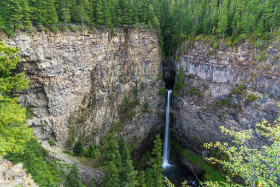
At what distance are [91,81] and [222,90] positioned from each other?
26.4 meters

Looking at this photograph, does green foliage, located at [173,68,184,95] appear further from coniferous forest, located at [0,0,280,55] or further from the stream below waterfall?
coniferous forest, located at [0,0,280,55]

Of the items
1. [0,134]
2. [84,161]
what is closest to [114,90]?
[84,161]

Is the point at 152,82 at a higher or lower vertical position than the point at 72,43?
lower

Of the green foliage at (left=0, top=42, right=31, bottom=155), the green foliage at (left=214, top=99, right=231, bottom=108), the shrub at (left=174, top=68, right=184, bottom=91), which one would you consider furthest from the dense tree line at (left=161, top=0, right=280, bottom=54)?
the green foliage at (left=0, top=42, right=31, bottom=155)

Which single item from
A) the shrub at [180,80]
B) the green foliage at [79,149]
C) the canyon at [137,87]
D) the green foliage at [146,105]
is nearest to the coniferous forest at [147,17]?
the canyon at [137,87]

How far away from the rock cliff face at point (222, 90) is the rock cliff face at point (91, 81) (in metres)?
6.72

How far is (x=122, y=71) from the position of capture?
36969mm

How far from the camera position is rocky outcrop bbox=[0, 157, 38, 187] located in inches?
440

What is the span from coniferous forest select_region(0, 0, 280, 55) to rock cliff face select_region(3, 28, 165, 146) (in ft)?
7.01

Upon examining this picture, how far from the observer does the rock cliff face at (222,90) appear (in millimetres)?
30750

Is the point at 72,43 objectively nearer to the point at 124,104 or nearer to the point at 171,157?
the point at 124,104

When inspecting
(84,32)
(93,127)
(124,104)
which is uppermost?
(84,32)

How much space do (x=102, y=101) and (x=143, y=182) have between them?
16.2 m

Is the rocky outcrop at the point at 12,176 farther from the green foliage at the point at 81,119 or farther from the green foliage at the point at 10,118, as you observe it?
the green foliage at the point at 81,119
